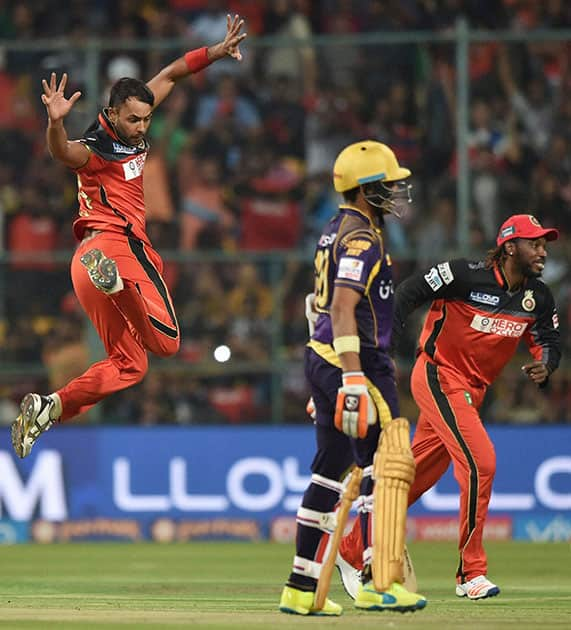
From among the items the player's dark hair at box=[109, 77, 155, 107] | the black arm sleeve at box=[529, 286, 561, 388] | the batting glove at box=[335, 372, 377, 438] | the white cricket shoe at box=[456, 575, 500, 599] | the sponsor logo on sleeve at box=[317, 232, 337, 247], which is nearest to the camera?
the batting glove at box=[335, 372, 377, 438]

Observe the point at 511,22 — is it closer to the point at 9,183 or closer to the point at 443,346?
the point at 9,183

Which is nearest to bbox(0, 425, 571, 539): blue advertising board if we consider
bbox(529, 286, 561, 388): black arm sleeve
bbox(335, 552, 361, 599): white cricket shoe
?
bbox(529, 286, 561, 388): black arm sleeve

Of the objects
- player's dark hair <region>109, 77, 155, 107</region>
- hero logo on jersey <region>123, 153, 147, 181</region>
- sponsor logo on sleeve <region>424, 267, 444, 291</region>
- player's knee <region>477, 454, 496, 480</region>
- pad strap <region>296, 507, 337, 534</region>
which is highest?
player's dark hair <region>109, 77, 155, 107</region>

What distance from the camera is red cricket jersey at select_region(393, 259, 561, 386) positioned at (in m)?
9.38

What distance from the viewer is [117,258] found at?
946cm

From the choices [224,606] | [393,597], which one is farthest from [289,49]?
[393,597]

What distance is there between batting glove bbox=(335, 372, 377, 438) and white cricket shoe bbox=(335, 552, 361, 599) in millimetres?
1832

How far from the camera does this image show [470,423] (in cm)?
916

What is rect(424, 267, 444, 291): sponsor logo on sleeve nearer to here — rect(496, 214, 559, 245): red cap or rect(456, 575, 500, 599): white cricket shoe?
rect(496, 214, 559, 245): red cap

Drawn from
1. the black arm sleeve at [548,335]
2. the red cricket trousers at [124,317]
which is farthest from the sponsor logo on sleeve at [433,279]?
the red cricket trousers at [124,317]

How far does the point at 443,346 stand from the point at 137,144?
7.31 ft

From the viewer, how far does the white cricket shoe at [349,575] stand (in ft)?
28.3

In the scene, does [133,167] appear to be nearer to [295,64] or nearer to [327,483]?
[327,483]

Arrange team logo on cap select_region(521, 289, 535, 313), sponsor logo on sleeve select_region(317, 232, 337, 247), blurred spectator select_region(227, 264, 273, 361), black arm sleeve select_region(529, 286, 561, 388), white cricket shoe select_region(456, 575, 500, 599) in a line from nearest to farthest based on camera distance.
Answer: sponsor logo on sleeve select_region(317, 232, 337, 247), white cricket shoe select_region(456, 575, 500, 599), team logo on cap select_region(521, 289, 535, 313), black arm sleeve select_region(529, 286, 561, 388), blurred spectator select_region(227, 264, 273, 361)
